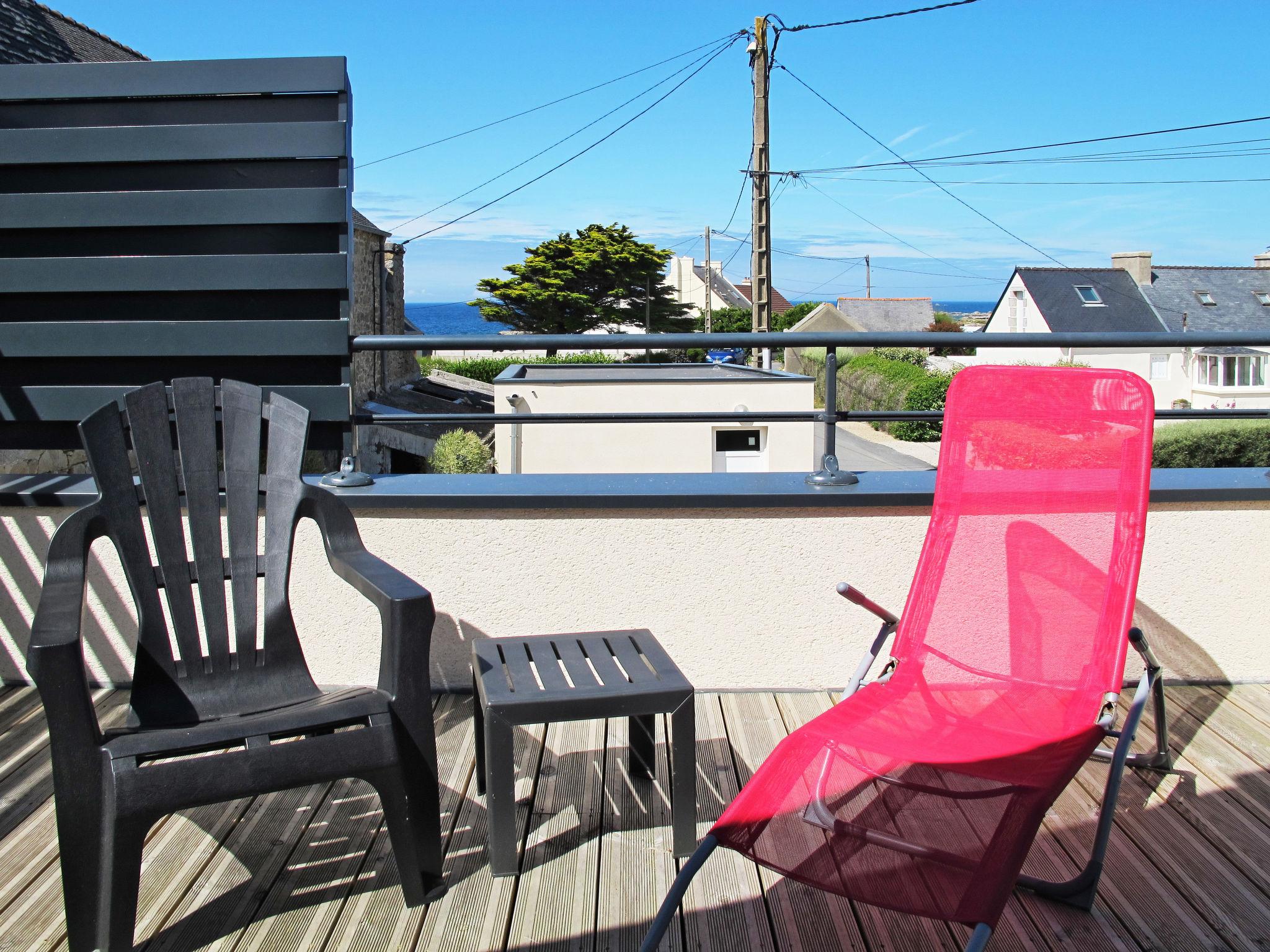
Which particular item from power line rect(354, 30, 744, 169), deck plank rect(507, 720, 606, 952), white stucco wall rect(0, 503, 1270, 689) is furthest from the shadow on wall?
power line rect(354, 30, 744, 169)

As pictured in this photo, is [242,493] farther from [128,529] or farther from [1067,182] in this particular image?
[1067,182]

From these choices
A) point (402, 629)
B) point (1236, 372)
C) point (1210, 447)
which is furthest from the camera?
point (1236, 372)

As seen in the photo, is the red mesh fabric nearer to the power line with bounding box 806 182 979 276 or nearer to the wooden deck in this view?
the wooden deck

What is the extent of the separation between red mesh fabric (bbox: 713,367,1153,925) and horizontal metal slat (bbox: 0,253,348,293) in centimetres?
169

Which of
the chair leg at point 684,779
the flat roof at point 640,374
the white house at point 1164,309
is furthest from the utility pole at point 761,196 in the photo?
the white house at point 1164,309

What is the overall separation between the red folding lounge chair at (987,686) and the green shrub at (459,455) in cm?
1585

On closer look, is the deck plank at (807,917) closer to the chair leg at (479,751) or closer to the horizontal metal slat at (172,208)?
the chair leg at (479,751)

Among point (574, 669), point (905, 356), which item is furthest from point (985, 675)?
point (905, 356)

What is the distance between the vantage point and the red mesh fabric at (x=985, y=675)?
A: 1.43 meters

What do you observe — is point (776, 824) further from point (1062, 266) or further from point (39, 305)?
point (1062, 266)

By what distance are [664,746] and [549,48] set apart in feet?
140

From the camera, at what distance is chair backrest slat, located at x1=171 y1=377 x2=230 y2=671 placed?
2041mm

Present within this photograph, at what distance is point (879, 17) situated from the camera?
18.4 meters

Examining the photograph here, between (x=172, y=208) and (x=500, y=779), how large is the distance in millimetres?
1859
